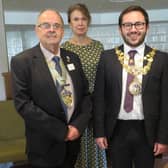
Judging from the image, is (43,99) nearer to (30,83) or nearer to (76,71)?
(30,83)

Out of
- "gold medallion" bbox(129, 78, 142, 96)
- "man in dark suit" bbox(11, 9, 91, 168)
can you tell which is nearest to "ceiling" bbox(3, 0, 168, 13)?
"man in dark suit" bbox(11, 9, 91, 168)

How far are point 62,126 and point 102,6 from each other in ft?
6.62

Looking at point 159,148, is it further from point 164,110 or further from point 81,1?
point 81,1

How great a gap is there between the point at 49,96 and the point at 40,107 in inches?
3.5

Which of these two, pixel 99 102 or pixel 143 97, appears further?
pixel 99 102

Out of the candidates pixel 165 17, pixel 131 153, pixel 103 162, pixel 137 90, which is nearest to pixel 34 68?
pixel 137 90

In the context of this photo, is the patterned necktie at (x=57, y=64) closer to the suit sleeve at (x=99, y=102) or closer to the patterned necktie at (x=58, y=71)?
the patterned necktie at (x=58, y=71)

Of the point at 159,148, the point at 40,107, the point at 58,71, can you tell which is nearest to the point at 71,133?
the point at 40,107

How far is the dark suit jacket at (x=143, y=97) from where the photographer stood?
72.1 inches

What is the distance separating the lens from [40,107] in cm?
181

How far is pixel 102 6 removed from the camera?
3.46m

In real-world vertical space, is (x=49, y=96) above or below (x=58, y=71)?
below

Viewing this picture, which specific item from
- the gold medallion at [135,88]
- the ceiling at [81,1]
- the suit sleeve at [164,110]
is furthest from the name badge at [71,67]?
the ceiling at [81,1]

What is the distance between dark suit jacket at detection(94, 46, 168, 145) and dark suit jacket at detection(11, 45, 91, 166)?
0.41ft
